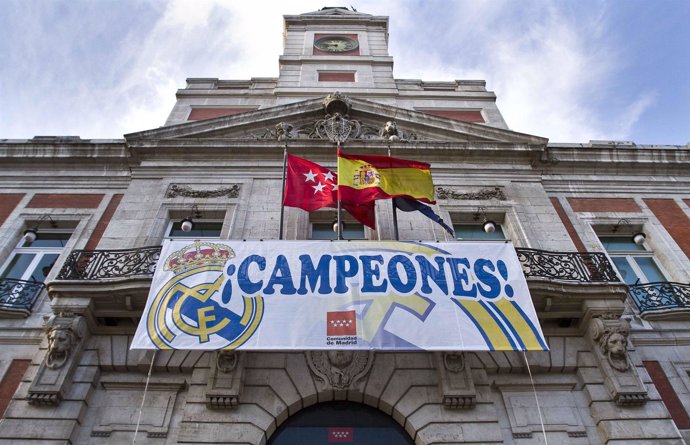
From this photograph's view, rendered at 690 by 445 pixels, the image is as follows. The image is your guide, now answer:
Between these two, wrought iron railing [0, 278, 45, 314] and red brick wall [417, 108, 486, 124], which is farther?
red brick wall [417, 108, 486, 124]

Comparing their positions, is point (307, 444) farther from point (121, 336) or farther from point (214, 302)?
point (121, 336)

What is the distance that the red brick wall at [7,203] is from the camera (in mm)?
11719

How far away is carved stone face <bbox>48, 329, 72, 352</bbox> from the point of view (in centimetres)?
805

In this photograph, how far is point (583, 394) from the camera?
8.41 m

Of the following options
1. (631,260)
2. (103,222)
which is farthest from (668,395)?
(103,222)

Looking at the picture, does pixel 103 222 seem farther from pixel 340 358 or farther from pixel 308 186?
pixel 340 358

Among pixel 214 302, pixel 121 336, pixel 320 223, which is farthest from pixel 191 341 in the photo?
pixel 320 223

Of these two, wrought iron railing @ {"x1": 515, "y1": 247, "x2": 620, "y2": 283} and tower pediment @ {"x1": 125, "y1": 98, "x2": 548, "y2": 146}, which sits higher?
tower pediment @ {"x1": 125, "y1": 98, "x2": 548, "y2": 146}

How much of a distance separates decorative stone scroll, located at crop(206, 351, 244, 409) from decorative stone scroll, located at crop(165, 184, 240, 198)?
4626 millimetres

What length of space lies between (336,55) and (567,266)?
12983mm

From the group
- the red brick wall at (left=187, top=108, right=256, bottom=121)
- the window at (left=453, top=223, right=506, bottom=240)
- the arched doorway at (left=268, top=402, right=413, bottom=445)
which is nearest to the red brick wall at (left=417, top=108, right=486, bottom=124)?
the window at (left=453, top=223, right=506, bottom=240)

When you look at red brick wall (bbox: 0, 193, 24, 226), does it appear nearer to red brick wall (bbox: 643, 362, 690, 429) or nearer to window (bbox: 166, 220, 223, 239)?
window (bbox: 166, 220, 223, 239)

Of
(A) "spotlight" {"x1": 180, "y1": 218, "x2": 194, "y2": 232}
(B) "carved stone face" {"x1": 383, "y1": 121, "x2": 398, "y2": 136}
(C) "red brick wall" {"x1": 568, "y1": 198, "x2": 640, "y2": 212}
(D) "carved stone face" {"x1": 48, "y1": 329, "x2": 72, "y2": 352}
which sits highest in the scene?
(B) "carved stone face" {"x1": 383, "y1": 121, "x2": 398, "y2": 136}

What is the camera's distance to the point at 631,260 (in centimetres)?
1131
